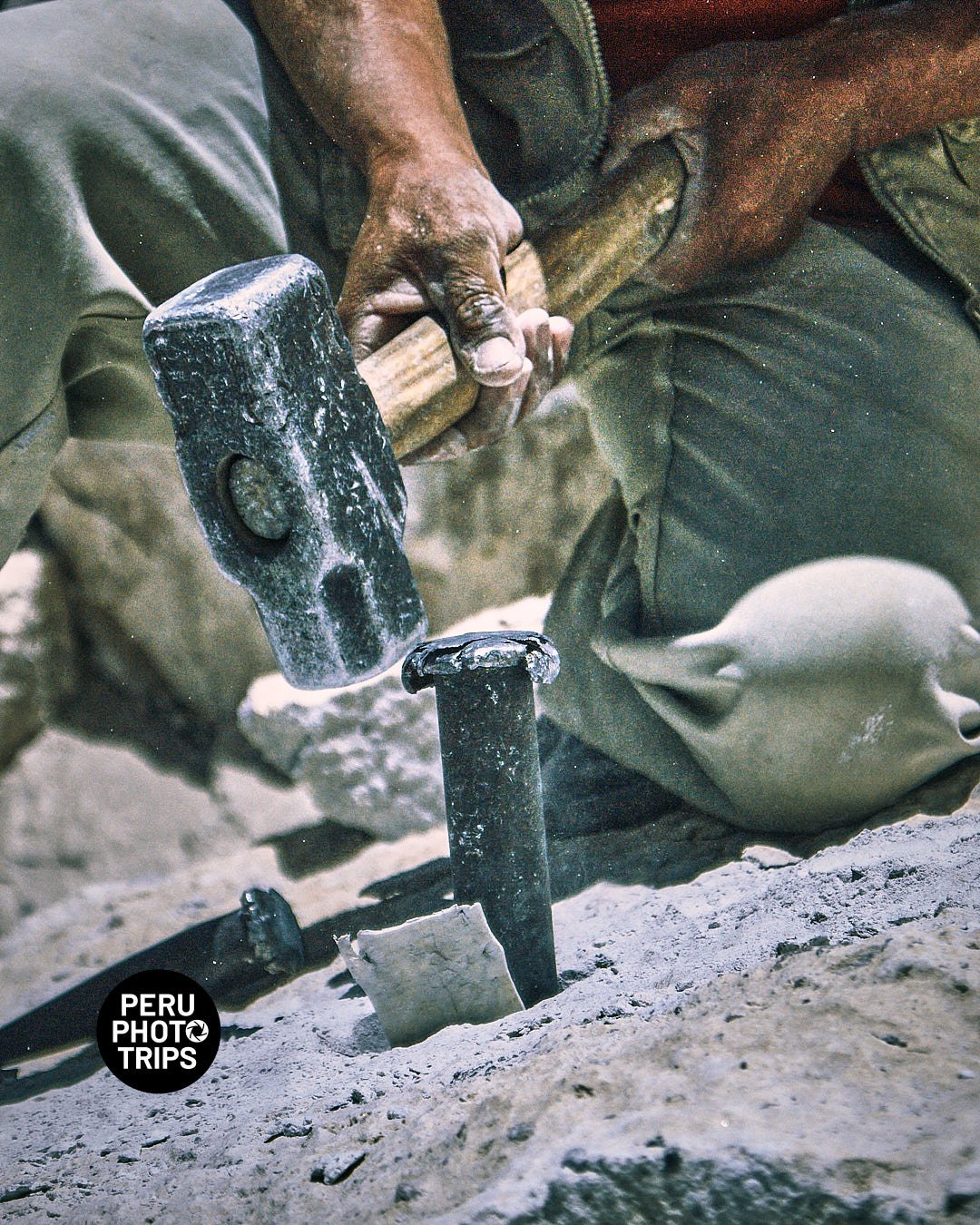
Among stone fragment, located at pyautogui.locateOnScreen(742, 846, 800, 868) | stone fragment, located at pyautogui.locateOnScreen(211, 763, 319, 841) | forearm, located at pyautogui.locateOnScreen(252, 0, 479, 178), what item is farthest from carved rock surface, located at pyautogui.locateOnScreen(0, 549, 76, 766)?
stone fragment, located at pyautogui.locateOnScreen(742, 846, 800, 868)

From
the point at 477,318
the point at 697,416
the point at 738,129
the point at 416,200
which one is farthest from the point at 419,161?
the point at 697,416

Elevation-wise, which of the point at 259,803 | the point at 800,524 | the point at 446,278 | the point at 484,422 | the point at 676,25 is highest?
the point at 676,25

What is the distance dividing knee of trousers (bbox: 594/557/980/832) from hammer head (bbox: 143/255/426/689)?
453 millimetres

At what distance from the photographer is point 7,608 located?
1.63 m

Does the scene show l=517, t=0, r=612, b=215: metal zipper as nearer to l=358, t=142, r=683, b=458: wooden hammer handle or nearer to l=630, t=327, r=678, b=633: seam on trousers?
l=358, t=142, r=683, b=458: wooden hammer handle

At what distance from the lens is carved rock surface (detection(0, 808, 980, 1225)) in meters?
0.46

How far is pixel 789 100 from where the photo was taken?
106cm

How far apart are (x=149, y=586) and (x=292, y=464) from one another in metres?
1.09

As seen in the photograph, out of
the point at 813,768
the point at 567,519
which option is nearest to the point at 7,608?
the point at 567,519

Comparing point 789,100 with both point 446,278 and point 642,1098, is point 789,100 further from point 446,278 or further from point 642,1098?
point 642,1098

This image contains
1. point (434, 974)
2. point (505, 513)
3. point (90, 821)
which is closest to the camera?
point (434, 974)

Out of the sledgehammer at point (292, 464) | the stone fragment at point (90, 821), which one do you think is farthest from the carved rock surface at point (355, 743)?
the sledgehammer at point (292, 464)

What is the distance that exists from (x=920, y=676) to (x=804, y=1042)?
1.98ft

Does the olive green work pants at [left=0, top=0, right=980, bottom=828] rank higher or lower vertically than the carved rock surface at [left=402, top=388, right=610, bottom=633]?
higher
